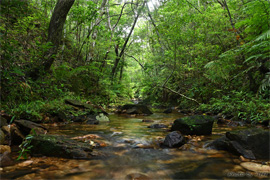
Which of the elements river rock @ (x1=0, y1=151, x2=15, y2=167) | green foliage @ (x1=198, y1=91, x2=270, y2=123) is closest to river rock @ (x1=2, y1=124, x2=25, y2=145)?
river rock @ (x1=0, y1=151, x2=15, y2=167)

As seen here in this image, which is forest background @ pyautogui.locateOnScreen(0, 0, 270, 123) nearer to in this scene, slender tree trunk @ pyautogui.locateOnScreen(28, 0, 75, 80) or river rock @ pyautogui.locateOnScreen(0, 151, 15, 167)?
slender tree trunk @ pyautogui.locateOnScreen(28, 0, 75, 80)

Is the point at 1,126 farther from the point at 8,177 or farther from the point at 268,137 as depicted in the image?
the point at 268,137

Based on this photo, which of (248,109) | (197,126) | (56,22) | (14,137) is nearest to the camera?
(14,137)

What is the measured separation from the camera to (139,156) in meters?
2.69

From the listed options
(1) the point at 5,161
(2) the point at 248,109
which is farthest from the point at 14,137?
(2) the point at 248,109

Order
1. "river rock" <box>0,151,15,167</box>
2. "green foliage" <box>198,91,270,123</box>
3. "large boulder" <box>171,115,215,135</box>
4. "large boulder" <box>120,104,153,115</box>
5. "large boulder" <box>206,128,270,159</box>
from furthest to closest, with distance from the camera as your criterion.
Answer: "large boulder" <box>120,104,153,115</box> < "green foliage" <box>198,91,270,123</box> < "large boulder" <box>171,115,215,135</box> < "large boulder" <box>206,128,270,159</box> < "river rock" <box>0,151,15,167</box>

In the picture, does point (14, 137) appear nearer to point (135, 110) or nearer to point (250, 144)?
point (250, 144)

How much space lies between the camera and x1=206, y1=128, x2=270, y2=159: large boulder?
91.8 inches

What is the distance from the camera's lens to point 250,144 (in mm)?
2416

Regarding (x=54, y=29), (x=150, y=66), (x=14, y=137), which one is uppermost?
(x=54, y=29)

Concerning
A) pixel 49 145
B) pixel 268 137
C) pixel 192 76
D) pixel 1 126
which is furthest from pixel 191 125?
pixel 192 76

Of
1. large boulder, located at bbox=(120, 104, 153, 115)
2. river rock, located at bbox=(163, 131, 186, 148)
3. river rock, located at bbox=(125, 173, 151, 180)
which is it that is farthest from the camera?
large boulder, located at bbox=(120, 104, 153, 115)

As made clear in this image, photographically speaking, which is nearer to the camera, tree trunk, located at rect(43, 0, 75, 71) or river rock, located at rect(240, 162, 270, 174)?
river rock, located at rect(240, 162, 270, 174)

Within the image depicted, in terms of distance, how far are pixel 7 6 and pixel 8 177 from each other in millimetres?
6267
